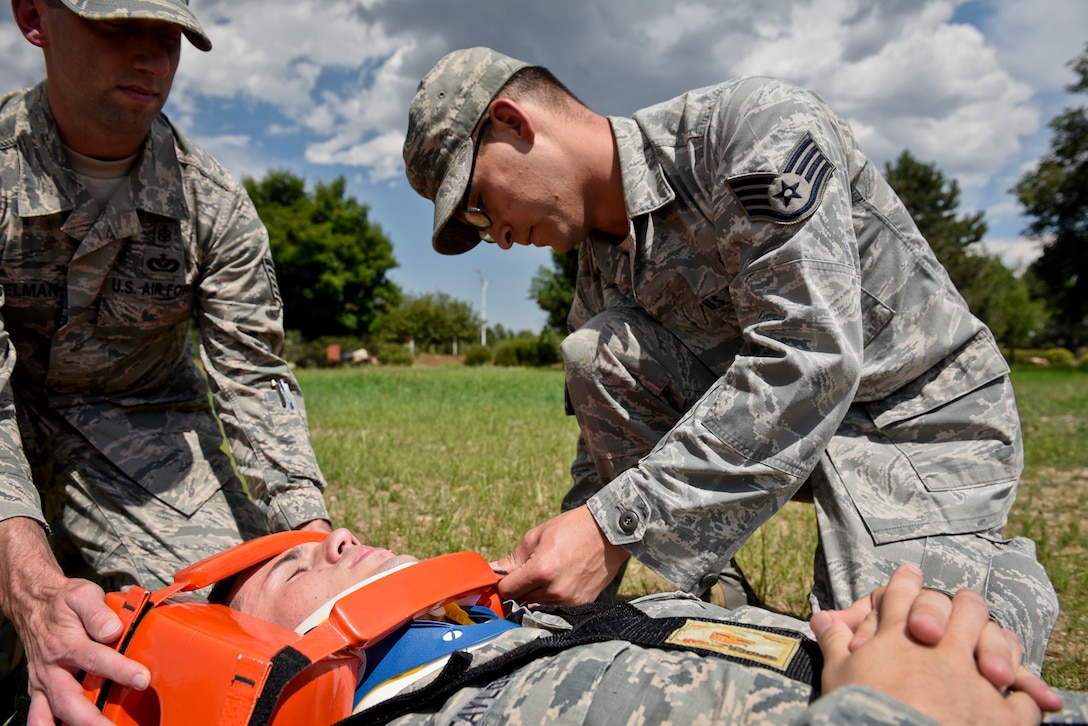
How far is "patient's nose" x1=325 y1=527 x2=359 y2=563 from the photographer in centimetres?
206

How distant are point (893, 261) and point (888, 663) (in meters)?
1.51

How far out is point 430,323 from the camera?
53.0 meters

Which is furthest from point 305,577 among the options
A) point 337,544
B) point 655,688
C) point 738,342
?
point 738,342

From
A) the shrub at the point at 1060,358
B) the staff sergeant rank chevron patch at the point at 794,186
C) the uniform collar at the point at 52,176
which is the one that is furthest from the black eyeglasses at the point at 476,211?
the shrub at the point at 1060,358

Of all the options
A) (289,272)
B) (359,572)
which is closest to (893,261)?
(359,572)

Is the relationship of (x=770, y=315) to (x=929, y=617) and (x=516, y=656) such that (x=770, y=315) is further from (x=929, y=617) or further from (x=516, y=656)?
(x=516, y=656)

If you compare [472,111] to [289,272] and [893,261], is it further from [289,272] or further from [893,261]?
[289,272]

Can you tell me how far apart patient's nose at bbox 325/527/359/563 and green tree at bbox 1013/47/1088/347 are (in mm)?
43574

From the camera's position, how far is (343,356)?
119 feet

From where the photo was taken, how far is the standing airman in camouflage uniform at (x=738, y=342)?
76.7 inches

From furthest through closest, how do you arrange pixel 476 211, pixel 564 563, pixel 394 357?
pixel 394 357
pixel 476 211
pixel 564 563

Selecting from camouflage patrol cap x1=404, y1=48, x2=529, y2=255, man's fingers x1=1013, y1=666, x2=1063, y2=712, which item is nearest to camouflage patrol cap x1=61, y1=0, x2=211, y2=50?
camouflage patrol cap x1=404, y1=48, x2=529, y2=255

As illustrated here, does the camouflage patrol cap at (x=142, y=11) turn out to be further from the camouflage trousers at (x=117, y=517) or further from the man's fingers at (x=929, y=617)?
the man's fingers at (x=929, y=617)

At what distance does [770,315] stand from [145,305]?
2481 mm
